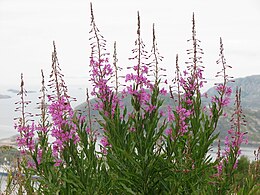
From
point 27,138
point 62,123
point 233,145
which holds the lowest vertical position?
point 233,145

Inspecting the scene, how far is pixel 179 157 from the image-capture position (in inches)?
145

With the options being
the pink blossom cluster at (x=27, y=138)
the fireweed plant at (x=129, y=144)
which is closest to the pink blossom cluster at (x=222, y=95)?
the fireweed plant at (x=129, y=144)

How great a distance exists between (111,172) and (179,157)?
743mm

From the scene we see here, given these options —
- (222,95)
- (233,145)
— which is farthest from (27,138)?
(233,145)

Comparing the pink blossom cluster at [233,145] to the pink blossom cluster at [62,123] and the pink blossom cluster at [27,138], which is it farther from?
the pink blossom cluster at [27,138]

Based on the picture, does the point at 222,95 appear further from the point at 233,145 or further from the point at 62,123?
the point at 62,123

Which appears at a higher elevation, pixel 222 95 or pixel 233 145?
pixel 222 95

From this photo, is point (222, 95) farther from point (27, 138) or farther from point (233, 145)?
point (27, 138)

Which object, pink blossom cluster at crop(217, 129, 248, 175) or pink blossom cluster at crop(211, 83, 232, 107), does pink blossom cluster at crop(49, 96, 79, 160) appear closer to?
pink blossom cluster at crop(211, 83, 232, 107)

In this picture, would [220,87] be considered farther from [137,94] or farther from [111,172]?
[111,172]

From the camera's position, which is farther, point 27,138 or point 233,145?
point 233,145

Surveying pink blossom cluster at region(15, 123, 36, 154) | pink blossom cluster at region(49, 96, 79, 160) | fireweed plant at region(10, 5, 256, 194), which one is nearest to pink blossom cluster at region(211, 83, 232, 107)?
fireweed plant at region(10, 5, 256, 194)

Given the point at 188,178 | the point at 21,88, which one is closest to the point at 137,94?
the point at 188,178

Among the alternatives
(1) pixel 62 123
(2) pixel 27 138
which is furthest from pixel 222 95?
(2) pixel 27 138
